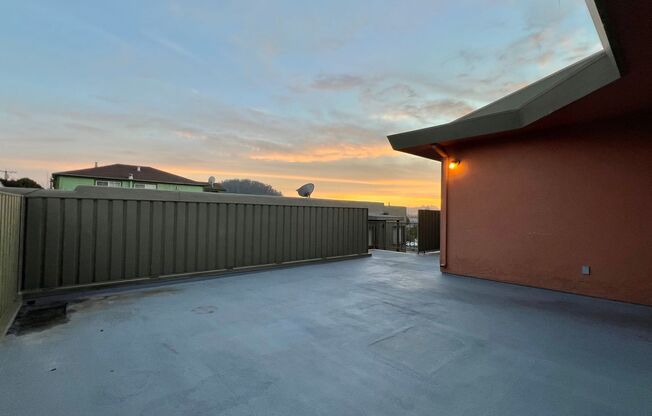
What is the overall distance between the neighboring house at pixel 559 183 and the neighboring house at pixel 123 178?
18.8m

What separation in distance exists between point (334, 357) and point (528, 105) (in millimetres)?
4291

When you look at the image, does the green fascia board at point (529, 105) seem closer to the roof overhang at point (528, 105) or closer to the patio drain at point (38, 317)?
the roof overhang at point (528, 105)

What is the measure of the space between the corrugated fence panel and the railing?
13.7 inches

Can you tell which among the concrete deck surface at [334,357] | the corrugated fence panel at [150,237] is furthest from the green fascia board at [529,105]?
the corrugated fence panel at [150,237]

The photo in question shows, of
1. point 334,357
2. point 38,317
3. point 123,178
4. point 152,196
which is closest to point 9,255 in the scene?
point 38,317

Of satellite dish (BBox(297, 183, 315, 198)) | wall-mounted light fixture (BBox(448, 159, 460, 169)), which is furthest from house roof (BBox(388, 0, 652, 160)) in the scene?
satellite dish (BBox(297, 183, 315, 198))

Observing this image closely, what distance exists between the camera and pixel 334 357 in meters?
2.45

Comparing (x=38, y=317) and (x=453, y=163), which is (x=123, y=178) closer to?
(x=38, y=317)

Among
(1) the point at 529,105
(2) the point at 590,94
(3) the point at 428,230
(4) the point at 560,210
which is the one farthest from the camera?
(3) the point at 428,230

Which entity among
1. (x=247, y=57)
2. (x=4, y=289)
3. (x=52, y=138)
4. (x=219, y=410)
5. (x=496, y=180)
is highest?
(x=247, y=57)

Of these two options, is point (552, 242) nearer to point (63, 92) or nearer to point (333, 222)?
point (333, 222)

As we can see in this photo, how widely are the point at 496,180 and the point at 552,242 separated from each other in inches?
52.9

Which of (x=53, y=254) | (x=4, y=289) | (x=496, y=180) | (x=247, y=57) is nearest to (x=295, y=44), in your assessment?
(x=247, y=57)

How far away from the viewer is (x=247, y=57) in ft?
27.3
